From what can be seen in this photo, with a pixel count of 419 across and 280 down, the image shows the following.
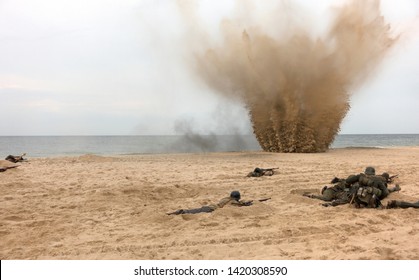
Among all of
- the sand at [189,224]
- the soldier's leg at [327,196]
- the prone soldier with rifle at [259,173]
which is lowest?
the sand at [189,224]

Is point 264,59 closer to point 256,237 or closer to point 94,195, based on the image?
point 94,195

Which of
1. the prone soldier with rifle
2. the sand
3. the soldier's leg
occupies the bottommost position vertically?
the sand

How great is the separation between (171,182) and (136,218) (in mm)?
4043

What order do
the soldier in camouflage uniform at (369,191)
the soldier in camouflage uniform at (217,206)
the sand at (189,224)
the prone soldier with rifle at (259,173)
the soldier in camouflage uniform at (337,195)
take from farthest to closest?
the prone soldier with rifle at (259,173) → the soldier in camouflage uniform at (337,195) → the soldier in camouflage uniform at (369,191) → the soldier in camouflage uniform at (217,206) → the sand at (189,224)

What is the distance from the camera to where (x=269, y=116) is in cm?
A: 2198

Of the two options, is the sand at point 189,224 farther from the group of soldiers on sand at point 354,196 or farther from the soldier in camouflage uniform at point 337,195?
the soldier in camouflage uniform at point 337,195

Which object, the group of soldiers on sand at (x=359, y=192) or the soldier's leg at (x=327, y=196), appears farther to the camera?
the soldier's leg at (x=327, y=196)

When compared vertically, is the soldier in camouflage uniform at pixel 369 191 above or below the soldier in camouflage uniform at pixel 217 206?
above

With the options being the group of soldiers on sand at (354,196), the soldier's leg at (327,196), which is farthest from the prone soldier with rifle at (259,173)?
the soldier's leg at (327,196)

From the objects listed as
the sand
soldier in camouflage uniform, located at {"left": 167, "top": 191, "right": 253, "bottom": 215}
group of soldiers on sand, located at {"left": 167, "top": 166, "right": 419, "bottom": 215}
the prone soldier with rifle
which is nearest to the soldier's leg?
group of soldiers on sand, located at {"left": 167, "top": 166, "right": 419, "bottom": 215}

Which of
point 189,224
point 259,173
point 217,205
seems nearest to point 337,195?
point 217,205

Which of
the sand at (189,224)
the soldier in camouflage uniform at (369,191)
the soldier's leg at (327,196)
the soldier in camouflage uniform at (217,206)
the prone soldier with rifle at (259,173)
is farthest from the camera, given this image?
the prone soldier with rifle at (259,173)

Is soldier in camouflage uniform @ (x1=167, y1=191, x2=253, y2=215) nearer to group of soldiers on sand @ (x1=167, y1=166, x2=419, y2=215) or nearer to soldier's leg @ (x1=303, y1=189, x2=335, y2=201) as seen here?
group of soldiers on sand @ (x1=167, y1=166, x2=419, y2=215)

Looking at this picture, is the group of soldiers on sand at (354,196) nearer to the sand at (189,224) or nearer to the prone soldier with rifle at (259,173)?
the sand at (189,224)
